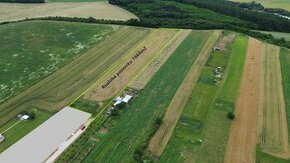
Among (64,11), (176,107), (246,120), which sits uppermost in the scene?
(246,120)

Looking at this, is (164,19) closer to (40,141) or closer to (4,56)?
(4,56)

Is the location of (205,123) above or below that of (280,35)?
below

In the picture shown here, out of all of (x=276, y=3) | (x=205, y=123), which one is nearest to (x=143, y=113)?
(x=205, y=123)

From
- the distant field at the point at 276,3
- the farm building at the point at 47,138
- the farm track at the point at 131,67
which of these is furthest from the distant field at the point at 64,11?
the distant field at the point at 276,3

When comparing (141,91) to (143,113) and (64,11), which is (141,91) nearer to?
(143,113)

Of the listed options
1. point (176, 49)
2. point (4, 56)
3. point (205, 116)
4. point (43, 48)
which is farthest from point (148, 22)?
point (205, 116)

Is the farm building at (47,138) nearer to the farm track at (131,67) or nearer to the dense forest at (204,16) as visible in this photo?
the farm track at (131,67)
